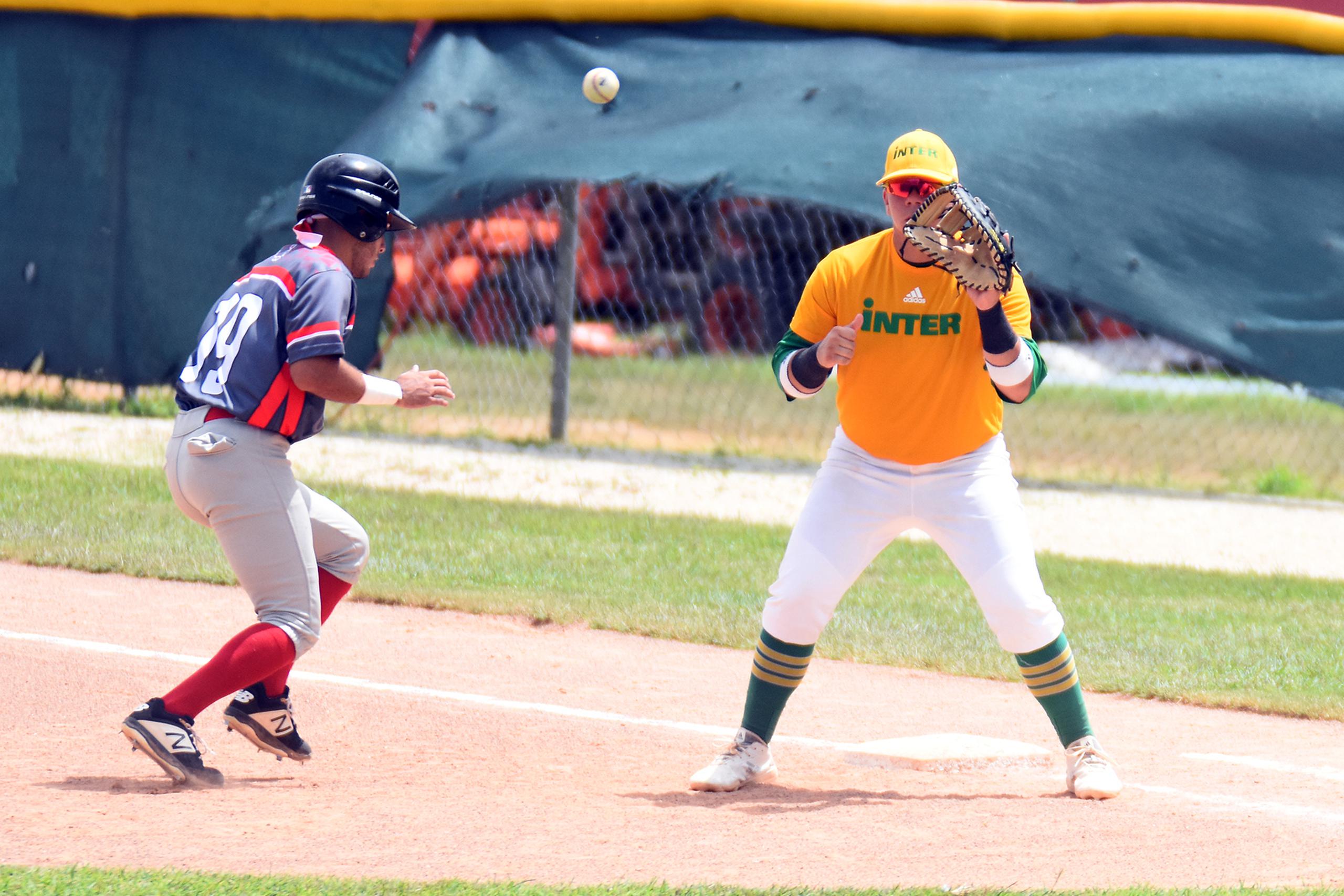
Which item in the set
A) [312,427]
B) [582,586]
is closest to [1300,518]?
[582,586]

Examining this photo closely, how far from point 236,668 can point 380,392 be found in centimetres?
82

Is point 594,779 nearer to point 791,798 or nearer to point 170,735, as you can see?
point 791,798

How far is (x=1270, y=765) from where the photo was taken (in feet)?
16.8

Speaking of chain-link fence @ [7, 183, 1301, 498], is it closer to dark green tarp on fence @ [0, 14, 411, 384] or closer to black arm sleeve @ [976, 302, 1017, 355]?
dark green tarp on fence @ [0, 14, 411, 384]

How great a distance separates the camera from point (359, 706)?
5.50 metres

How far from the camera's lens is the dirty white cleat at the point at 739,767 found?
181 inches

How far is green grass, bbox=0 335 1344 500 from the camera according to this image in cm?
1227

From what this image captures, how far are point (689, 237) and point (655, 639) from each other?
1405cm

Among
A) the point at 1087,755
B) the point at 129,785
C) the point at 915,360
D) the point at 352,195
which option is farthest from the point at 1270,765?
the point at 129,785

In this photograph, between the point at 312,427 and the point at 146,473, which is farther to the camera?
the point at 146,473

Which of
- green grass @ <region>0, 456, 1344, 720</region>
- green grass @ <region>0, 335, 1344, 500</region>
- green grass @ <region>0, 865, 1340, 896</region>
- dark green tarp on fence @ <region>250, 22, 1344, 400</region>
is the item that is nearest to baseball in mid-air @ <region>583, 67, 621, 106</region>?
dark green tarp on fence @ <region>250, 22, 1344, 400</region>

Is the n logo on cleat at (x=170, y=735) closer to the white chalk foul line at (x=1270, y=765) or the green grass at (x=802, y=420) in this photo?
the white chalk foul line at (x=1270, y=765)

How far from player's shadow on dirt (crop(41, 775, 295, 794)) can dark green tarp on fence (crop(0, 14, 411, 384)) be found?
312 inches

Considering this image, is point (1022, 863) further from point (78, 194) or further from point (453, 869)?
point (78, 194)
